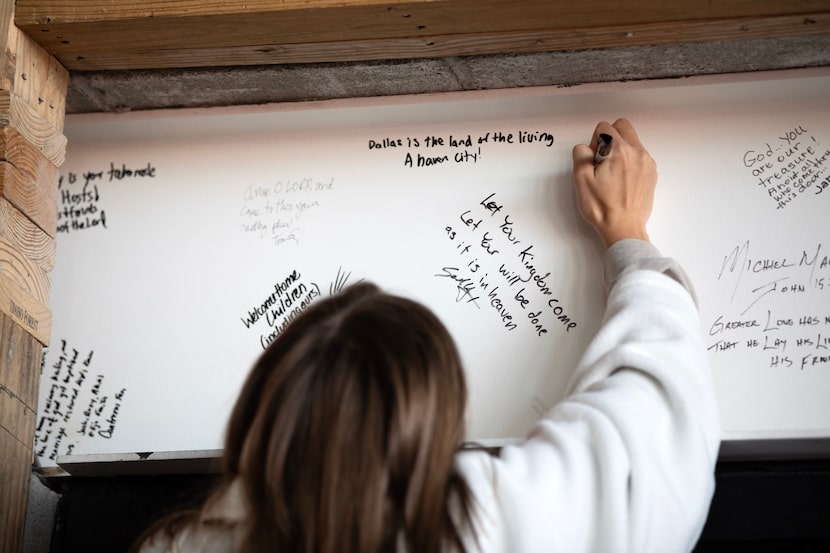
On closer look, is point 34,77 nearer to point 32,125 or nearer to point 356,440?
point 32,125

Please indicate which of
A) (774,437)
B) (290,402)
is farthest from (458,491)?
(774,437)

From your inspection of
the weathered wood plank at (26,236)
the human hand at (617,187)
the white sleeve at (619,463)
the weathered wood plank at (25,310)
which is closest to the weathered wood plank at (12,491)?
the weathered wood plank at (25,310)

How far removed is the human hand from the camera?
4.90ft

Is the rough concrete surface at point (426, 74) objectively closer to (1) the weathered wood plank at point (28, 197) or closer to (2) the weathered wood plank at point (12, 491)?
(1) the weathered wood plank at point (28, 197)

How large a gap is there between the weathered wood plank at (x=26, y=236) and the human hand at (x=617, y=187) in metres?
0.88

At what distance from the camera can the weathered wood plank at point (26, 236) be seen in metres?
1.48

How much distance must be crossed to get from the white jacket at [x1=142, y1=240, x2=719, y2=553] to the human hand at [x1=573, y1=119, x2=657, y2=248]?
0.27 m

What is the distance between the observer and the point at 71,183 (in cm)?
182

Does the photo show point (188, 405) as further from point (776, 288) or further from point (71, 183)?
point (776, 288)

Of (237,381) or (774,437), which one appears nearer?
(774,437)

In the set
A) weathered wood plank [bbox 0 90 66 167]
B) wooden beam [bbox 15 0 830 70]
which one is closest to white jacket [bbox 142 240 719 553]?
wooden beam [bbox 15 0 830 70]

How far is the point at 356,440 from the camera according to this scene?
3.28ft

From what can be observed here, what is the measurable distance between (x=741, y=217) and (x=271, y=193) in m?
0.81

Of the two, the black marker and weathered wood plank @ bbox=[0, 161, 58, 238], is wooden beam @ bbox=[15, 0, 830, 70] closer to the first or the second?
the black marker
